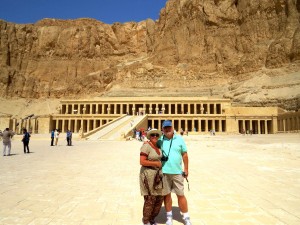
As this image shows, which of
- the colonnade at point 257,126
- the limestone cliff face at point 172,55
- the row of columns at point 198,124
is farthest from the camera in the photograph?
the limestone cliff face at point 172,55

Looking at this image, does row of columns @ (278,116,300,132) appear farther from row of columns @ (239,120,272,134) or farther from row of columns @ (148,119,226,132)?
row of columns @ (148,119,226,132)

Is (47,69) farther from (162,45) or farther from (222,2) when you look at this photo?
(222,2)

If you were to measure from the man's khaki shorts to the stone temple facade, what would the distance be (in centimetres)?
3859

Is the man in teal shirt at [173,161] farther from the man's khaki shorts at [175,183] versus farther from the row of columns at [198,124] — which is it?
the row of columns at [198,124]

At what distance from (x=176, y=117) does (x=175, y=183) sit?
47972mm

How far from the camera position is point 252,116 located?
5041cm

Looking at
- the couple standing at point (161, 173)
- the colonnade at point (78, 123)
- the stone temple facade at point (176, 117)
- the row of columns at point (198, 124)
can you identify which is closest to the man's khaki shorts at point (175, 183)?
the couple standing at point (161, 173)

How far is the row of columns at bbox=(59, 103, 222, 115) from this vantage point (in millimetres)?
58344

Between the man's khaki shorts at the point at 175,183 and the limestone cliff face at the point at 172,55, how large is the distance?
53.5m

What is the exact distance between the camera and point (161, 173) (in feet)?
15.4

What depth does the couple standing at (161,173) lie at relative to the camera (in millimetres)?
4562

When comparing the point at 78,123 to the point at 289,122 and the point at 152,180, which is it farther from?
the point at 152,180

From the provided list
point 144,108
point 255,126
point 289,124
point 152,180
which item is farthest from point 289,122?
point 152,180

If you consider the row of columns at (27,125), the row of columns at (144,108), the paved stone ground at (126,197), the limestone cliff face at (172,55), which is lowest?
the paved stone ground at (126,197)
